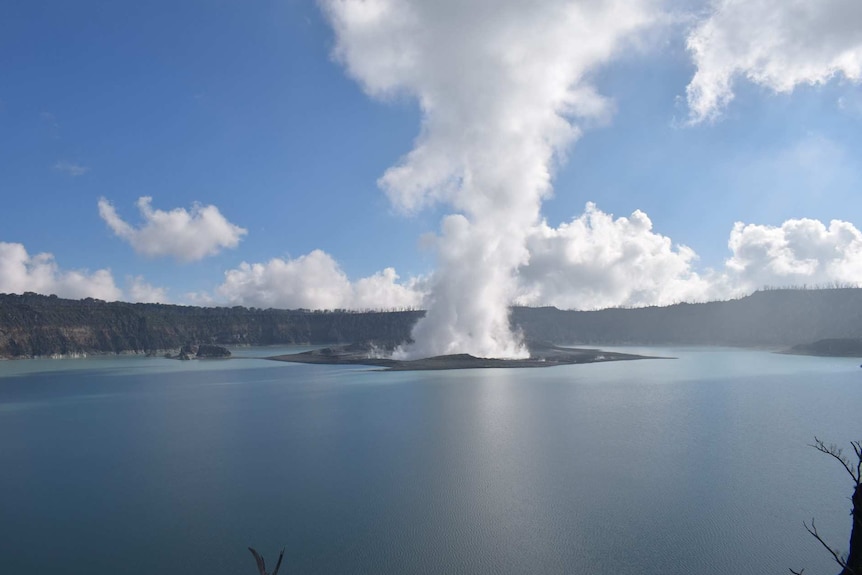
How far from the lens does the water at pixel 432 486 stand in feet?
53.5

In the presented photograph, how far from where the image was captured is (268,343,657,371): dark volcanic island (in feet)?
285

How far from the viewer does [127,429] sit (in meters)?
38.7

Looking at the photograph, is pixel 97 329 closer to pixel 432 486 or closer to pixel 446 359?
pixel 446 359

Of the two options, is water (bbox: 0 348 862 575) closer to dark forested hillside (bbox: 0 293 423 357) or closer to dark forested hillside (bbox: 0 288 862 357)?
dark forested hillside (bbox: 0 293 423 357)

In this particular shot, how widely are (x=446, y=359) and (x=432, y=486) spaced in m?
67.9

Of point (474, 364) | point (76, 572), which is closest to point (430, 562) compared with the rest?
point (76, 572)

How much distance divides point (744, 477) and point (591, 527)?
999 centimetres

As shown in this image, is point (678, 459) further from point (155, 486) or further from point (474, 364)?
point (474, 364)

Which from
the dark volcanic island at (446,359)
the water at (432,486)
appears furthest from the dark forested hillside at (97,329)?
the water at (432,486)

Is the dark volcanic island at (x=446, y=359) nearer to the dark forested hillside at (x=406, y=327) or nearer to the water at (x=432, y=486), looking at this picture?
the dark forested hillside at (x=406, y=327)

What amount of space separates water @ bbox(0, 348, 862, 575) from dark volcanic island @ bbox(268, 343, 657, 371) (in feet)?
122

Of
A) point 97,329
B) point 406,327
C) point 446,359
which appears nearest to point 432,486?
point 446,359

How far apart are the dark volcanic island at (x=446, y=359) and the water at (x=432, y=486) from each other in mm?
37240

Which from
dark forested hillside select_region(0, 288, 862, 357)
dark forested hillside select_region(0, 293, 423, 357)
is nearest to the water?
dark forested hillside select_region(0, 293, 423, 357)
